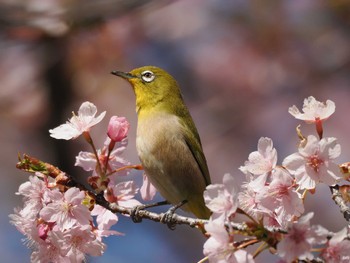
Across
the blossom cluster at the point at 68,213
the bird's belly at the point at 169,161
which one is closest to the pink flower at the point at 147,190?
the bird's belly at the point at 169,161

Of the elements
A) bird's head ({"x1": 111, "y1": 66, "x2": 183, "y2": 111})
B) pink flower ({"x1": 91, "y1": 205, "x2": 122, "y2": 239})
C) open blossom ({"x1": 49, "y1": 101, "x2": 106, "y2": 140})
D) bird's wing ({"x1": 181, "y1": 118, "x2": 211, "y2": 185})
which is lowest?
pink flower ({"x1": 91, "y1": 205, "x2": 122, "y2": 239})

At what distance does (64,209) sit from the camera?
2422mm

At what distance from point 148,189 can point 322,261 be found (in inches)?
56.7

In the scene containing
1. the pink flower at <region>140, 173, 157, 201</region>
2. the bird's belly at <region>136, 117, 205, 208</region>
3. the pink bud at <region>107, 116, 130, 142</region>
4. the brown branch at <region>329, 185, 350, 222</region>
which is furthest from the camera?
the bird's belly at <region>136, 117, 205, 208</region>

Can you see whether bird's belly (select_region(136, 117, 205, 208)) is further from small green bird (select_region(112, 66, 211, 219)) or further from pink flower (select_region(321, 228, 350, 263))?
pink flower (select_region(321, 228, 350, 263))

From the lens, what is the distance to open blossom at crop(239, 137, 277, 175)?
243cm

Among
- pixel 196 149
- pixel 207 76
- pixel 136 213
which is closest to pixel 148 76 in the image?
pixel 196 149

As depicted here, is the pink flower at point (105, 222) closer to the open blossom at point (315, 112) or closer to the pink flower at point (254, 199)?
the pink flower at point (254, 199)

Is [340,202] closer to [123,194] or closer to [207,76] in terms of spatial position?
[123,194]

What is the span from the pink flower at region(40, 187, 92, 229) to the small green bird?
0.89 metres

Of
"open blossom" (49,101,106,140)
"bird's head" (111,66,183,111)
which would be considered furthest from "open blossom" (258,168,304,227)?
"bird's head" (111,66,183,111)

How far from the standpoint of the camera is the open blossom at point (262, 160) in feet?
7.98

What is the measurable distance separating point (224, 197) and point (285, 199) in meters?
0.35

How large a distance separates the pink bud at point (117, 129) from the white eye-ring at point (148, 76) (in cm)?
122
